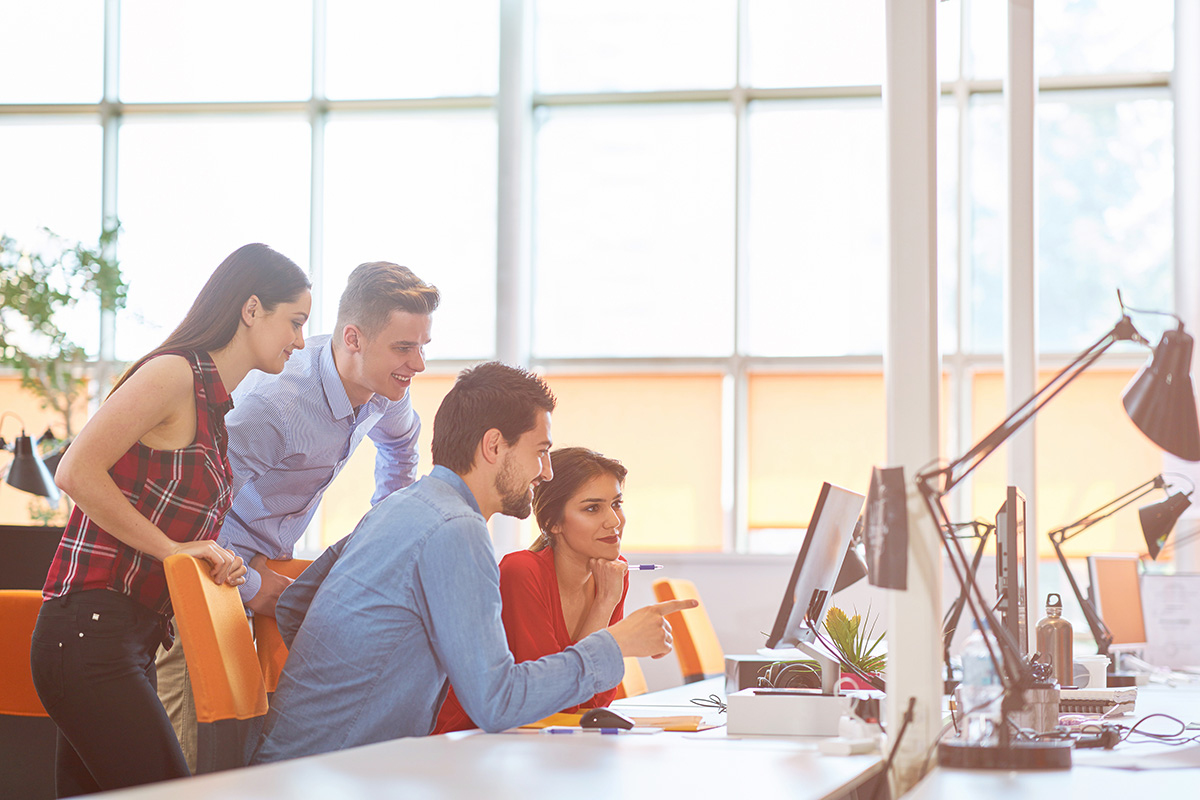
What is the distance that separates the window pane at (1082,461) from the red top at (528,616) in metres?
3.32

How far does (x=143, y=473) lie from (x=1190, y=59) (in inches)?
198

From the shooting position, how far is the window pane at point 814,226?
5.34 m

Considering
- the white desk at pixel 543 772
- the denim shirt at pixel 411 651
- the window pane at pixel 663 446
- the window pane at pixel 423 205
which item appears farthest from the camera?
the window pane at pixel 423 205

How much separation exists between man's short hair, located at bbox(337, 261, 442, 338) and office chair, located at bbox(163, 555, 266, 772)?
90 cm

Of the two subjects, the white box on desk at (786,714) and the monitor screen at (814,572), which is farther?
the monitor screen at (814,572)

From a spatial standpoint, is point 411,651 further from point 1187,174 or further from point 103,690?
point 1187,174

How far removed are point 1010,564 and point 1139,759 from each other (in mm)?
556

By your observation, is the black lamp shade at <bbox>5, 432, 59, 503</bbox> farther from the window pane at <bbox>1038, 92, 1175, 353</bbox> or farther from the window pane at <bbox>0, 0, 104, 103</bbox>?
the window pane at <bbox>1038, 92, 1175, 353</bbox>

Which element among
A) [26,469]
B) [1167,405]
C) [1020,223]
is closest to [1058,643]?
[1167,405]

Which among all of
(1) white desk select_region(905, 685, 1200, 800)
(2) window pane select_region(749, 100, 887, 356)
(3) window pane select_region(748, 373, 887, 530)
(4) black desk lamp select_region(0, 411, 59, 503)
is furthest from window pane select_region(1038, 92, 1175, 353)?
(4) black desk lamp select_region(0, 411, 59, 503)

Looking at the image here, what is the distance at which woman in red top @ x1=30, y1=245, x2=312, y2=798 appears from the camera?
1.78 m

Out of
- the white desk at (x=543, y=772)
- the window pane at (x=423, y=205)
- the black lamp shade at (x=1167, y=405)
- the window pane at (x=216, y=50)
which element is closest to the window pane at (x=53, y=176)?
the window pane at (x=216, y=50)

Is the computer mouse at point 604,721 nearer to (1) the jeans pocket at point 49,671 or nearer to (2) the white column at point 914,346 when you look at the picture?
(2) the white column at point 914,346

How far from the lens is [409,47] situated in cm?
568
